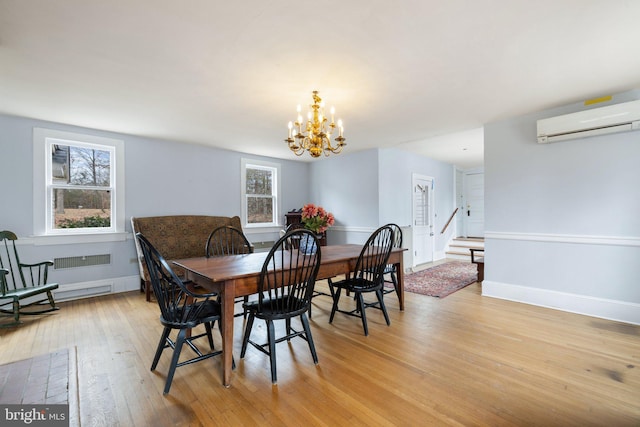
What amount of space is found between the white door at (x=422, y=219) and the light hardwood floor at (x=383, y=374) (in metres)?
2.99

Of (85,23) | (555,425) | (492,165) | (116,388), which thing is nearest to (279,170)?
(492,165)

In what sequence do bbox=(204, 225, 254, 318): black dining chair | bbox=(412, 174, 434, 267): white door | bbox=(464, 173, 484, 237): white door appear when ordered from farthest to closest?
bbox=(464, 173, 484, 237): white door < bbox=(412, 174, 434, 267): white door < bbox=(204, 225, 254, 318): black dining chair

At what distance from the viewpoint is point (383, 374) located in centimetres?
201

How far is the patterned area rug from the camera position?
13.6ft

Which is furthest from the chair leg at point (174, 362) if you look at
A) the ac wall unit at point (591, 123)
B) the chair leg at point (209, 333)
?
the ac wall unit at point (591, 123)

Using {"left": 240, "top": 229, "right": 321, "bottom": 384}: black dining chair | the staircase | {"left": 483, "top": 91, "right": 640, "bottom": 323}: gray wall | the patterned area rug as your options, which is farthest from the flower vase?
the staircase

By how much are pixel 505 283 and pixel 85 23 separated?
4.88 meters

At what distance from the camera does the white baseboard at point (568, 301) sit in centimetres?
294

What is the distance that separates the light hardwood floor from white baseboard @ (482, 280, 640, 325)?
0.45 feet

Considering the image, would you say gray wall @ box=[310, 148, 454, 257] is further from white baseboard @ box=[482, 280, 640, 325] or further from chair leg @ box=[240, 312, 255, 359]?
chair leg @ box=[240, 312, 255, 359]

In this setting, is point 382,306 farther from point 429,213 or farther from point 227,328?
point 429,213

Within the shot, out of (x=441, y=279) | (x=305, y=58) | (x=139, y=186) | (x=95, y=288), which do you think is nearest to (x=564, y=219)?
(x=441, y=279)

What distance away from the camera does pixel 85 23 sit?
1806mm

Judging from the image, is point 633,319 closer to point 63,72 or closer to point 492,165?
point 492,165
